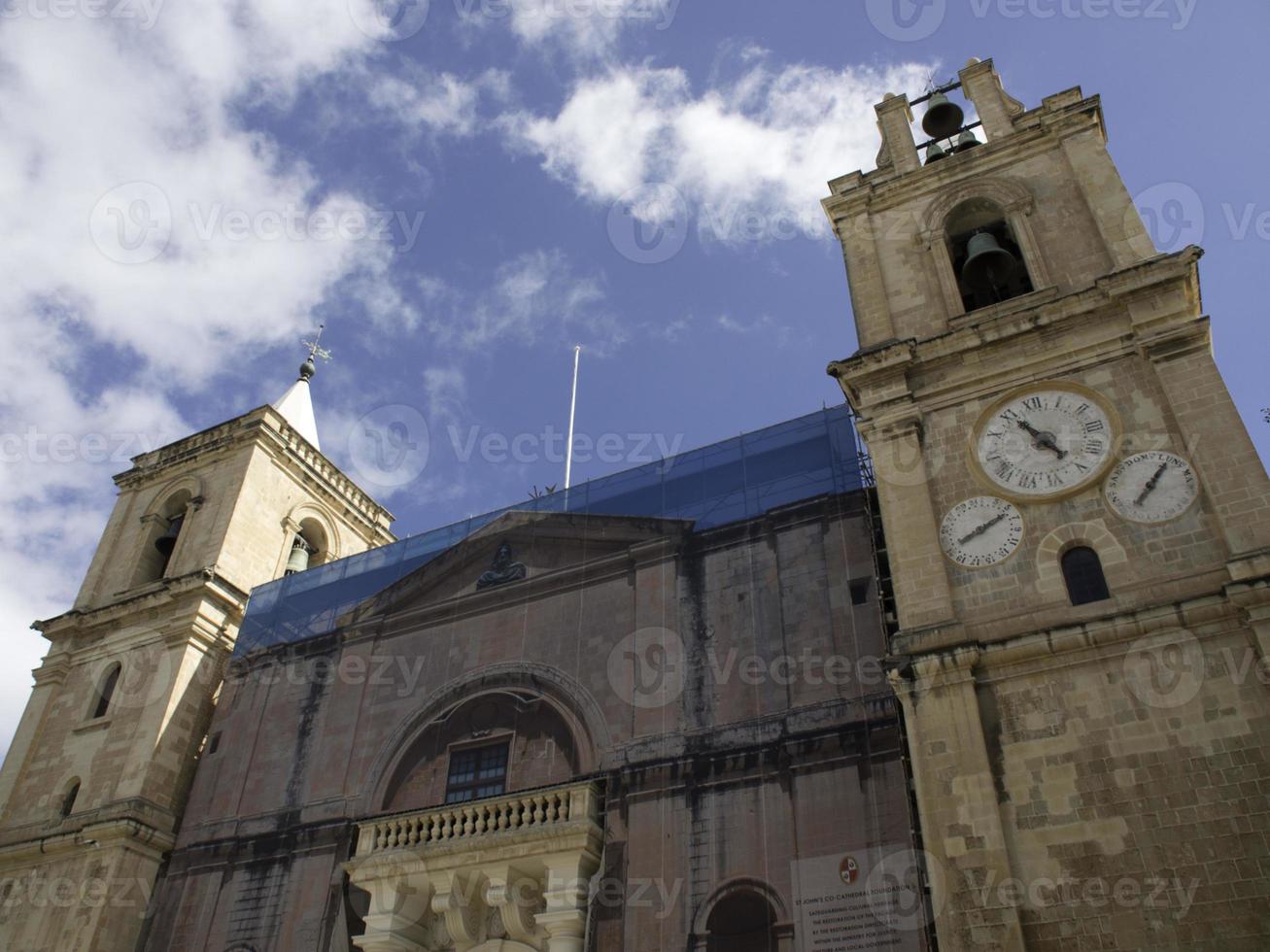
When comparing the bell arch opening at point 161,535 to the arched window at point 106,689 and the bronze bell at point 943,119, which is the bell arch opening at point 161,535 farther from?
the bronze bell at point 943,119

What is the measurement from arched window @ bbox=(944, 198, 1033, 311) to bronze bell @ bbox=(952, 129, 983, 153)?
1483mm

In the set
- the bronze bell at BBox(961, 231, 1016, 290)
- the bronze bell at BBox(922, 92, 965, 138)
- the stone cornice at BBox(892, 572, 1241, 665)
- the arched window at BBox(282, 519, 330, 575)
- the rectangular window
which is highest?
the bronze bell at BBox(922, 92, 965, 138)

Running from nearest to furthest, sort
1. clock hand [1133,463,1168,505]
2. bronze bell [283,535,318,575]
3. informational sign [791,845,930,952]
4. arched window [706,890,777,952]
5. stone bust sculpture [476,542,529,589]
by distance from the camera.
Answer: informational sign [791,845,930,952]
clock hand [1133,463,1168,505]
arched window [706,890,777,952]
stone bust sculpture [476,542,529,589]
bronze bell [283,535,318,575]

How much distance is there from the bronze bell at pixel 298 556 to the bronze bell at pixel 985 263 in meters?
18.3

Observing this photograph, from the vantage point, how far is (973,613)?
1467 centimetres

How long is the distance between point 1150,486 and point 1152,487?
0.10 ft

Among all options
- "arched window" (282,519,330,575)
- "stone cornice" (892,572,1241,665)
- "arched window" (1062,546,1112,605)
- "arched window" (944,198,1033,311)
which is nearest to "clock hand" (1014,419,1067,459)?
"arched window" (1062,546,1112,605)

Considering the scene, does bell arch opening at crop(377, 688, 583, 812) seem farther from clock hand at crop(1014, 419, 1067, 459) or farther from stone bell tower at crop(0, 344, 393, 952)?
clock hand at crop(1014, 419, 1067, 459)

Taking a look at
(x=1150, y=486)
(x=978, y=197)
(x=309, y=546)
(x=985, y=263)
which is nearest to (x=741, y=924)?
(x=1150, y=486)

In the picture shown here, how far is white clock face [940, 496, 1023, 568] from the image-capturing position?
15.1 meters

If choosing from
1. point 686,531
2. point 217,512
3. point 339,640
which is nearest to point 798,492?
point 686,531

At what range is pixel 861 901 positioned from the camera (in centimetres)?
1423

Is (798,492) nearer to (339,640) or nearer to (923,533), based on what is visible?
(923,533)

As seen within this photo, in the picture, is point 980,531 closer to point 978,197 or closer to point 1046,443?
point 1046,443
